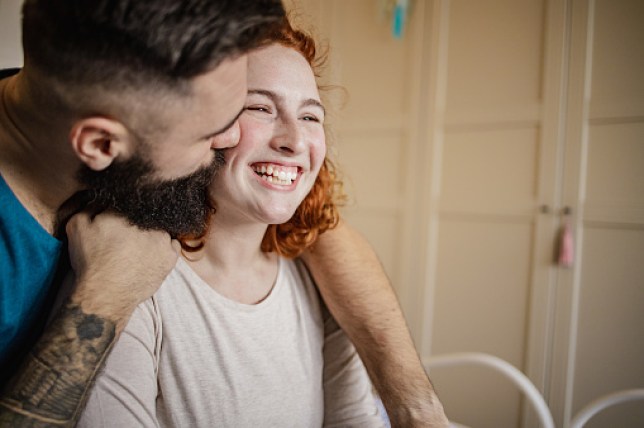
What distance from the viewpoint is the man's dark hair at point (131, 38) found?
1.61 feet

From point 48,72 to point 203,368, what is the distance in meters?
0.52

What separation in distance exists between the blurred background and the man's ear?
1.34 m

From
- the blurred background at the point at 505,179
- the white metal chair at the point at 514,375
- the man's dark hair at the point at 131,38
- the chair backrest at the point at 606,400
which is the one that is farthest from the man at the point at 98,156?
the blurred background at the point at 505,179

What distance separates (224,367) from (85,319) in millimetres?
303

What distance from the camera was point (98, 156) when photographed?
22.0 inches

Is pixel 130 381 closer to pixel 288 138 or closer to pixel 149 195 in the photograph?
pixel 149 195

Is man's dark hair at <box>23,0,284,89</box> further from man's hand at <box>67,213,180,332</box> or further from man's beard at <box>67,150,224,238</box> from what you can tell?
man's hand at <box>67,213,180,332</box>

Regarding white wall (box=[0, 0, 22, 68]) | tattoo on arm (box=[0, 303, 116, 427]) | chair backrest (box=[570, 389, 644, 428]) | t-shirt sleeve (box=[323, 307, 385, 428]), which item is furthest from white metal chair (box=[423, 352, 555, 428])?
white wall (box=[0, 0, 22, 68])

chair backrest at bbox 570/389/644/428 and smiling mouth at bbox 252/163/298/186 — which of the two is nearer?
smiling mouth at bbox 252/163/298/186

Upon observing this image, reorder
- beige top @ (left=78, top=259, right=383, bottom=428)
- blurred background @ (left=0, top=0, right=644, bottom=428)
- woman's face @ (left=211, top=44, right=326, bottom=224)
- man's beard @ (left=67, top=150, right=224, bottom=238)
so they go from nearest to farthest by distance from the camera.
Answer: man's beard @ (left=67, top=150, right=224, bottom=238)
beige top @ (left=78, top=259, right=383, bottom=428)
woman's face @ (left=211, top=44, right=326, bottom=224)
blurred background @ (left=0, top=0, right=644, bottom=428)

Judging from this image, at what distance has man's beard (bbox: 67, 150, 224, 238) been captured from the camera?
1.96 feet

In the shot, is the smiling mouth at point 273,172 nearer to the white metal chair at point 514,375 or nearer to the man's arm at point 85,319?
the man's arm at point 85,319

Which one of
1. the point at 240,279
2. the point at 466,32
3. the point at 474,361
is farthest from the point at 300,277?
the point at 466,32

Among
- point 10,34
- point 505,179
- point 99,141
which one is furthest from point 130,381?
point 505,179
